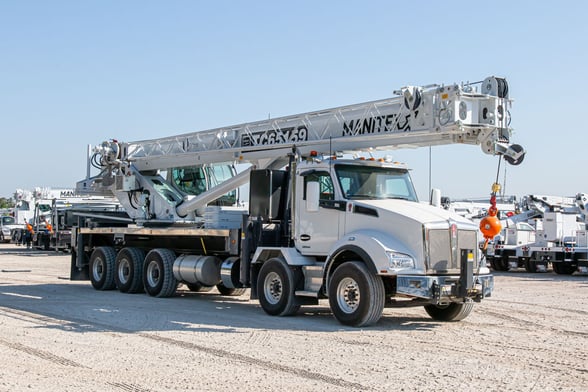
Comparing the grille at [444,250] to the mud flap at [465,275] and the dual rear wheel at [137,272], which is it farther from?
the dual rear wheel at [137,272]

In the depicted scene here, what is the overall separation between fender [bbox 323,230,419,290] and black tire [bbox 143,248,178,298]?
5705 millimetres

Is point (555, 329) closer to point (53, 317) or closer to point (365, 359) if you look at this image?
point (365, 359)

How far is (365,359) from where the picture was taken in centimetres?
938

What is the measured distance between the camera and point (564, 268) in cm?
2803

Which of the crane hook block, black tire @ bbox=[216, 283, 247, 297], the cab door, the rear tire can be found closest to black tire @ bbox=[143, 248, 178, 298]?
black tire @ bbox=[216, 283, 247, 297]

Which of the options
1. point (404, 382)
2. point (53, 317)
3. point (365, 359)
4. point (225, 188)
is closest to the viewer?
point (404, 382)

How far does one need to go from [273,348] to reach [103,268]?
10233 mm

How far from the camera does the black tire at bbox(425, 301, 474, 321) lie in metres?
13.2

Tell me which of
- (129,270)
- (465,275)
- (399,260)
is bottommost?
(129,270)

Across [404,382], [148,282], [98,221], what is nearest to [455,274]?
[404,382]

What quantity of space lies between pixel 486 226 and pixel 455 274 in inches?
38.6

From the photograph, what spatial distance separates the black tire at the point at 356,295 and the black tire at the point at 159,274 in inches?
226

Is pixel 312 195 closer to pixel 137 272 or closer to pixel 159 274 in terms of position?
pixel 159 274

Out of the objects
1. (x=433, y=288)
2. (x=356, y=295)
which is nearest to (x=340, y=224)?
(x=356, y=295)
